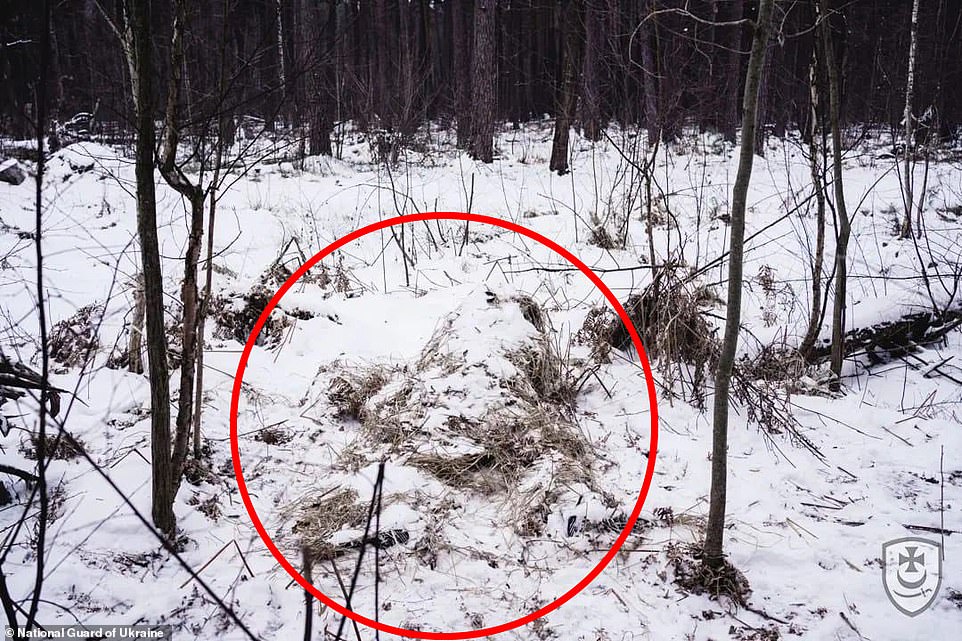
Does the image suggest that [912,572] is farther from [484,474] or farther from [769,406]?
[484,474]

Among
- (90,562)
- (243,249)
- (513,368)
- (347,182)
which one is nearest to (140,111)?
(90,562)

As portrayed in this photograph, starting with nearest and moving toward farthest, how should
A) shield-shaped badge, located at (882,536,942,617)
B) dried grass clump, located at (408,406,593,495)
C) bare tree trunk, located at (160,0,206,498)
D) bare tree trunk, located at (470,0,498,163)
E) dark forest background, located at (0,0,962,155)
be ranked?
shield-shaped badge, located at (882,536,942,617), bare tree trunk, located at (160,0,206,498), dark forest background, located at (0,0,962,155), dried grass clump, located at (408,406,593,495), bare tree trunk, located at (470,0,498,163)

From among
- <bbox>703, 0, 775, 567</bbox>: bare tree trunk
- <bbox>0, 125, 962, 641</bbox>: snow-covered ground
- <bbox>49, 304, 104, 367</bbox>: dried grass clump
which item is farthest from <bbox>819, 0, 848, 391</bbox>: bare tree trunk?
<bbox>49, 304, 104, 367</bbox>: dried grass clump

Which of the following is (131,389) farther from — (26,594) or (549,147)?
(549,147)

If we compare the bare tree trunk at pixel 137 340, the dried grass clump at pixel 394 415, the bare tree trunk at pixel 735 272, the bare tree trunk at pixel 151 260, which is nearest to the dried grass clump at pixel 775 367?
the bare tree trunk at pixel 735 272

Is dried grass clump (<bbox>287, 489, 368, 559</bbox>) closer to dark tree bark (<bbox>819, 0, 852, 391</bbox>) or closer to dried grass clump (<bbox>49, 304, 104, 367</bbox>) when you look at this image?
dried grass clump (<bbox>49, 304, 104, 367</bbox>)

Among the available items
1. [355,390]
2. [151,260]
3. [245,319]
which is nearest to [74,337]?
[245,319]

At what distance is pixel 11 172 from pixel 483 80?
7.87 meters

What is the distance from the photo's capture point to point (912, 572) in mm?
2605

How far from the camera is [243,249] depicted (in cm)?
682

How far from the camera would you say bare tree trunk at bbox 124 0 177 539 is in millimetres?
2355

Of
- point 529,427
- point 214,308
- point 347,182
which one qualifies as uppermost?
point 347,182

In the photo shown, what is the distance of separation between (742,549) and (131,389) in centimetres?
340

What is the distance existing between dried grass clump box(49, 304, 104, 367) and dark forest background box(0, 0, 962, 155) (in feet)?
4.54
